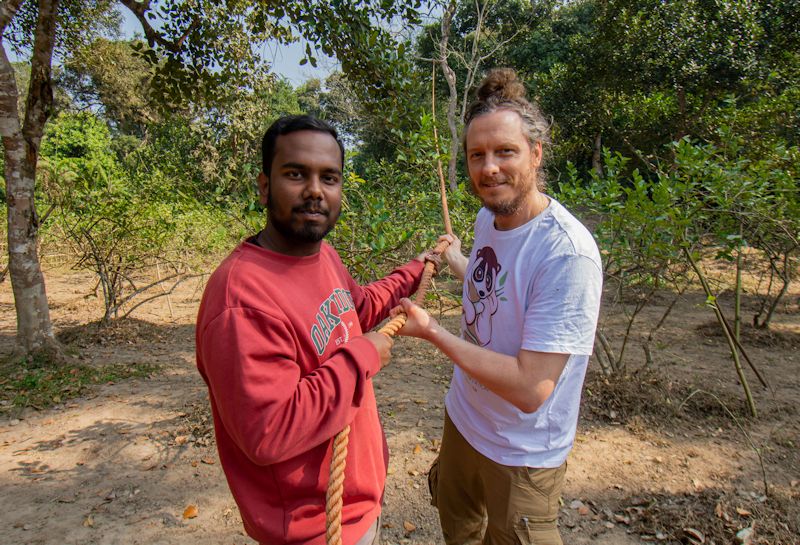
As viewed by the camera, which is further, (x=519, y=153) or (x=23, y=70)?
(x=23, y=70)

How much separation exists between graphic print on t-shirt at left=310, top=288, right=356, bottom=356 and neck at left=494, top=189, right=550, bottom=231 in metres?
0.63

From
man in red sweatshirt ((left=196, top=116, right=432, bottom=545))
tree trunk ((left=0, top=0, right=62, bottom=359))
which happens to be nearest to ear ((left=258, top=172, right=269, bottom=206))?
man in red sweatshirt ((left=196, top=116, right=432, bottom=545))

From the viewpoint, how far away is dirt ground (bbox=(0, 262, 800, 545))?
281 centimetres

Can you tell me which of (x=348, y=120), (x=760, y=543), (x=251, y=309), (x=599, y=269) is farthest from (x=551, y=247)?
(x=348, y=120)

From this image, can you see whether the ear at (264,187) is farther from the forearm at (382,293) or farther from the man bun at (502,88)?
the man bun at (502,88)

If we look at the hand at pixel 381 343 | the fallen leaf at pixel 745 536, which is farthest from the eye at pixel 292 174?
the fallen leaf at pixel 745 536

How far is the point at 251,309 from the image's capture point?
1129mm

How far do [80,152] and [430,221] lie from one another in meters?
19.5

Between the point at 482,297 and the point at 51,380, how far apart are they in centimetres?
510

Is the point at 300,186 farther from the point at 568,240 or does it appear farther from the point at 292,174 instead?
the point at 568,240

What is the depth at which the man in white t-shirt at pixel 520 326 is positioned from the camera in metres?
1.43

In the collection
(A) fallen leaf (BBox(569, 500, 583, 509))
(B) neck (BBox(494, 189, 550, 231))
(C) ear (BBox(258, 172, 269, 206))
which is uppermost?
(C) ear (BBox(258, 172, 269, 206))

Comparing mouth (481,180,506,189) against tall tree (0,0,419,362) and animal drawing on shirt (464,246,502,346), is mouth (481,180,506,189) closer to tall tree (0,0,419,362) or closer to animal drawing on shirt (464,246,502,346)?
animal drawing on shirt (464,246,502,346)

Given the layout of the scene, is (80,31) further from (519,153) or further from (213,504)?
(519,153)
